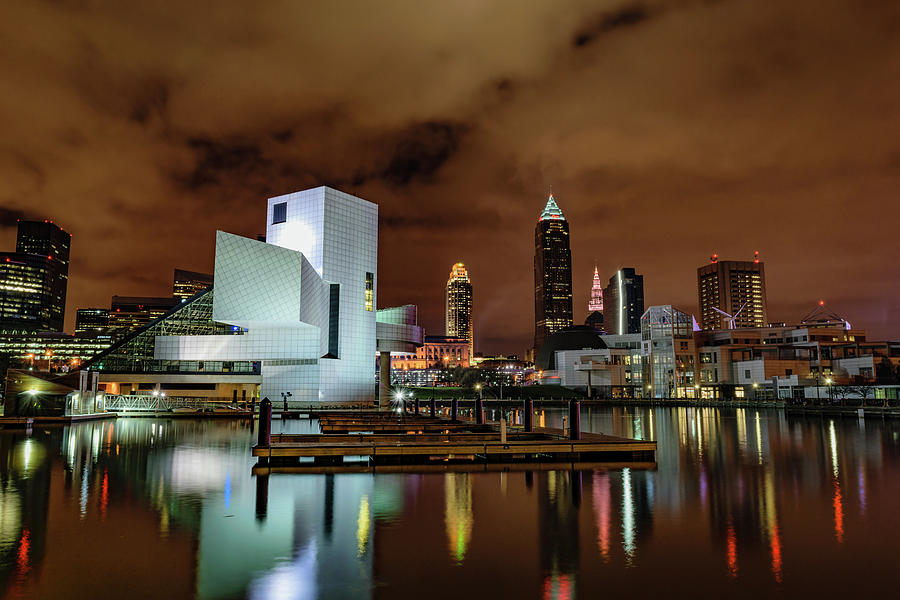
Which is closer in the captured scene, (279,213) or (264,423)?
(264,423)

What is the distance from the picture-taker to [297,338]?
306 ft

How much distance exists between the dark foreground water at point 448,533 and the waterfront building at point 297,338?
6300 centimetres

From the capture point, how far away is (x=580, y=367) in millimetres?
170375

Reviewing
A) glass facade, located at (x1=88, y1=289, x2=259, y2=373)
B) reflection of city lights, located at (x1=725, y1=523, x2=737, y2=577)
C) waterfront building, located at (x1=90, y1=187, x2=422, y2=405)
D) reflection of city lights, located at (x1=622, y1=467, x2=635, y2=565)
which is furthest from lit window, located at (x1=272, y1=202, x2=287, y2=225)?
reflection of city lights, located at (x1=725, y1=523, x2=737, y2=577)

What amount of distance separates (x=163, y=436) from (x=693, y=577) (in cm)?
4129

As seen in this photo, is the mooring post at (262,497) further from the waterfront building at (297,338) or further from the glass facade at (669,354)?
the glass facade at (669,354)

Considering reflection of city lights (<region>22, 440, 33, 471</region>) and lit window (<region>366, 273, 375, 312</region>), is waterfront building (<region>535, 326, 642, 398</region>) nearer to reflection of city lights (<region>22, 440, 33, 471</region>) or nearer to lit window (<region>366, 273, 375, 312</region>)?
lit window (<region>366, 273, 375, 312</region>)

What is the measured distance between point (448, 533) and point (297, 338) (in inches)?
3186

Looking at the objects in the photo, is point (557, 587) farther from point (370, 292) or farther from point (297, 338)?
point (370, 292)

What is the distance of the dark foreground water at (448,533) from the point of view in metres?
11.3

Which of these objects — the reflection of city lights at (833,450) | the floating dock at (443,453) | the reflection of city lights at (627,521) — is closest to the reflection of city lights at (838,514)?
the reflection of city lights at (627,521)

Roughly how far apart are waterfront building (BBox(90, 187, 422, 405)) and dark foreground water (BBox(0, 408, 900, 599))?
207 feet

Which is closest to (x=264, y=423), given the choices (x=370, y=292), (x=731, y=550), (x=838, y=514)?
(x=731, y=550)

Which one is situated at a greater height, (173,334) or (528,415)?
(173,334)
